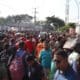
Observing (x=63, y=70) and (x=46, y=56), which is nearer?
(x=63, y=70)

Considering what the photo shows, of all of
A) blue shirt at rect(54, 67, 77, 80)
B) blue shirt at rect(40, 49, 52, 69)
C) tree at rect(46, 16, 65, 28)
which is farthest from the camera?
tree at rect(46, 16, 65, 28)

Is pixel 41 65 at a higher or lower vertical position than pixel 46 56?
higher

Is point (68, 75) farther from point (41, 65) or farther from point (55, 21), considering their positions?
point (55, 21)

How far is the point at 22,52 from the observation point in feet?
34.2

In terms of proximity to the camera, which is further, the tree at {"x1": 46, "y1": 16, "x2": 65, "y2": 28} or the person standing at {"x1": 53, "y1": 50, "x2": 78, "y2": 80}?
the tree at {"x1": 46, "y1": 16, "x2": 65, "y2": 28}

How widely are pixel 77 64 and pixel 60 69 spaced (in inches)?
44.0

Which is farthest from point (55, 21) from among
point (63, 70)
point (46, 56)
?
point (63, 70)

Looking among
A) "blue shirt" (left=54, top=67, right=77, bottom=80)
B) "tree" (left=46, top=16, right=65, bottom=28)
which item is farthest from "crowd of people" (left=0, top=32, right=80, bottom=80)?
"tree" (left=46, top=16, right=65, bottom=28)

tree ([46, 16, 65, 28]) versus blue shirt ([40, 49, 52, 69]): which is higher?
blue shirt ([40, 49, 52, 69])

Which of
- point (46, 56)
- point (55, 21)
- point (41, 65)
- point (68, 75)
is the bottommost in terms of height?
point (55, 21)

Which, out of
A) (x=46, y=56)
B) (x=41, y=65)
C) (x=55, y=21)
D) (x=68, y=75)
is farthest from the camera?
(x=55, y=21)

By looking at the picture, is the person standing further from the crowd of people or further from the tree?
the tree

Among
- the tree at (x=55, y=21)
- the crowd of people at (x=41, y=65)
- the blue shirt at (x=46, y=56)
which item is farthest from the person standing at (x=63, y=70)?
the tree at (x=55, y=21)

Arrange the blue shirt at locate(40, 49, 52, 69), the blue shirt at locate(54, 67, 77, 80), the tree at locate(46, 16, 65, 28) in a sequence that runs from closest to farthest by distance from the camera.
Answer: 1. the blue shirt at locate(54, 67, 77, 80)
2. the blue shirt at locate(40, 49, 52, 69)
3. the tree at locate(46, 16, 65, 28)
